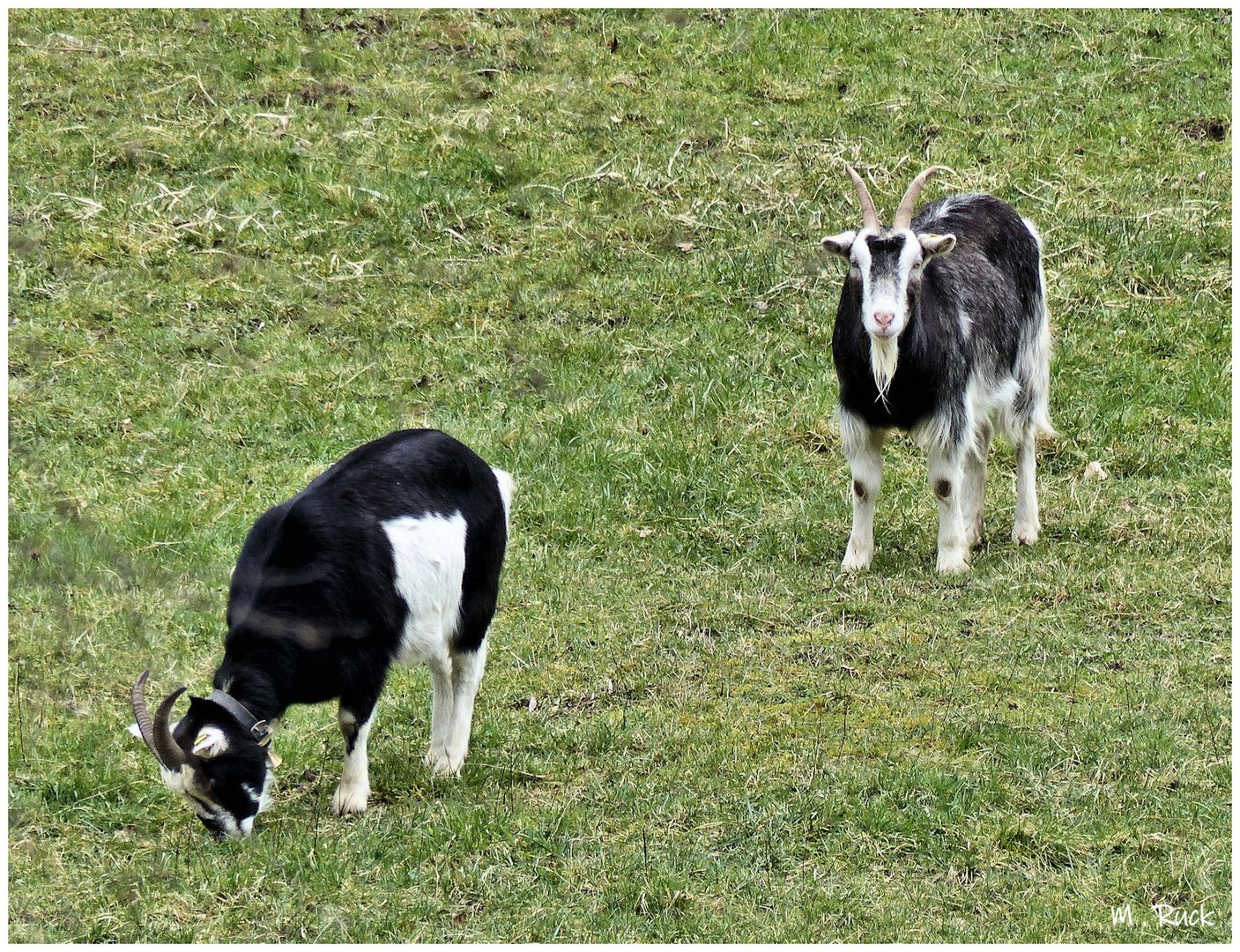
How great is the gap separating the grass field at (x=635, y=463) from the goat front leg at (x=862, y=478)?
23 centimetres

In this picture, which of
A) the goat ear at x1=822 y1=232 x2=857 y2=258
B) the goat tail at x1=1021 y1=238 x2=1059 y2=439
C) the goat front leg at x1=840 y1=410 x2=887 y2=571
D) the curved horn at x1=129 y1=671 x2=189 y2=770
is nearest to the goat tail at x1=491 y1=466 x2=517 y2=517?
the curved horn at x1=129 y1=671 x2=189 y2=770

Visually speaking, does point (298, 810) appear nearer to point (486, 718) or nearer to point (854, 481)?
point (486, 718)

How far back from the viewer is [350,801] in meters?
6.04

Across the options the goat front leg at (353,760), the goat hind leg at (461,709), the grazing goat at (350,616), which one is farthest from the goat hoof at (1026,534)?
the goat front leg at (353,760)

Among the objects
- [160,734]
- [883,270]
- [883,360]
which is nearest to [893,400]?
[883,360]

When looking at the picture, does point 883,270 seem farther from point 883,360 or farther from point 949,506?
point 949,506

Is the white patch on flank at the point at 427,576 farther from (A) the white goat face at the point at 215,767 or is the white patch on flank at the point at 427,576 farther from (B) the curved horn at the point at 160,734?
(B) the curved horn at the point at 160,734

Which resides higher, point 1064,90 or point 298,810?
point 1064,90

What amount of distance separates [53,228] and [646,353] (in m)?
4.97

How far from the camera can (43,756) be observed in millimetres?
6379

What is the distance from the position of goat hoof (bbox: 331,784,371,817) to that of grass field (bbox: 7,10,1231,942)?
0.08m

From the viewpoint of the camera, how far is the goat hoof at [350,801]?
19.8 ft

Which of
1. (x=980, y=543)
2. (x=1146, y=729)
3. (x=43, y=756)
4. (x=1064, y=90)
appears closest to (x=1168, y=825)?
(x=1146, y=729)

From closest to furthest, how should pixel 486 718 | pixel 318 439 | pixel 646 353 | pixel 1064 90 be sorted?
pixel 486 718 < pixel 318 439 < pixel 646 353 < pixel 1064 90
